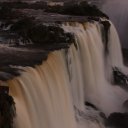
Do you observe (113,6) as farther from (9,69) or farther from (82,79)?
(9,69)

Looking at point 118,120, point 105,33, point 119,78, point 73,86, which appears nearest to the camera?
point 118,120

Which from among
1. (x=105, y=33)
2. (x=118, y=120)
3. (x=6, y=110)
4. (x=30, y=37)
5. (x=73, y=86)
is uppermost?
(x=30, y=37)

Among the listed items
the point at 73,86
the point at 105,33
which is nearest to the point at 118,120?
the point at 73,86

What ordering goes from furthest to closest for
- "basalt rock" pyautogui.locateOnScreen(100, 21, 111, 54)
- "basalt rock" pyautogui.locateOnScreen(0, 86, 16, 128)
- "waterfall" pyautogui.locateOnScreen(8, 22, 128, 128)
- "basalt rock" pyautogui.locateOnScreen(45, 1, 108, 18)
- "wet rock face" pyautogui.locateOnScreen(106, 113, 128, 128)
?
"basalt rock" pyautogui.locateOnScreen(45, 1, 108, 18) → "basalt rock" pyautogui.locateOnScreen(100, 21, 111, 54) → "wet rock face" pyautogui.locateOnScreen(106, 113, 128, 128) → "waterfall" pyautogui.locateOnScreen(8, 22, 128, 128) → "basalt rock" pyautogui.locateOnScreen(0, 86, 16, 128)

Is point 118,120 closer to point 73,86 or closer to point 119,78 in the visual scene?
point 73,86

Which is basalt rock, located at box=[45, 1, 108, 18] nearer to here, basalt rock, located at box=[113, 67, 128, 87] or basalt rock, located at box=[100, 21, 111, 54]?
basalt rock, located at box=[100, 21, 111, 54]

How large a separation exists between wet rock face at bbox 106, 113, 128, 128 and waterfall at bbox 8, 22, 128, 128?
0.87 ft

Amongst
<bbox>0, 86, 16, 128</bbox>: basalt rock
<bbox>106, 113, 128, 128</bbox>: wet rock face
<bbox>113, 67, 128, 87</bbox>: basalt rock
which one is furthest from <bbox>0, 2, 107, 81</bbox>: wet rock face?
<bbox>106, 113, 128, 128</bbox>: wet rock face

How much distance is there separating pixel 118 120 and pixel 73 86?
168 centimetres

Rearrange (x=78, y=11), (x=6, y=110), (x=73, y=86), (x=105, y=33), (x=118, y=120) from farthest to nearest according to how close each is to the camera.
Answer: (x=78, y=11), (x=105, y=33), (x=73, y=86), (x=118, y=120), (x=6, y=110)

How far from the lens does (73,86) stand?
1495 centimetres

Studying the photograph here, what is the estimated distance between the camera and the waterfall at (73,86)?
35.3 feet

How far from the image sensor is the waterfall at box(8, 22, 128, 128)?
10.8 m

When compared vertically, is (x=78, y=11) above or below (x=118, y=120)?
above
